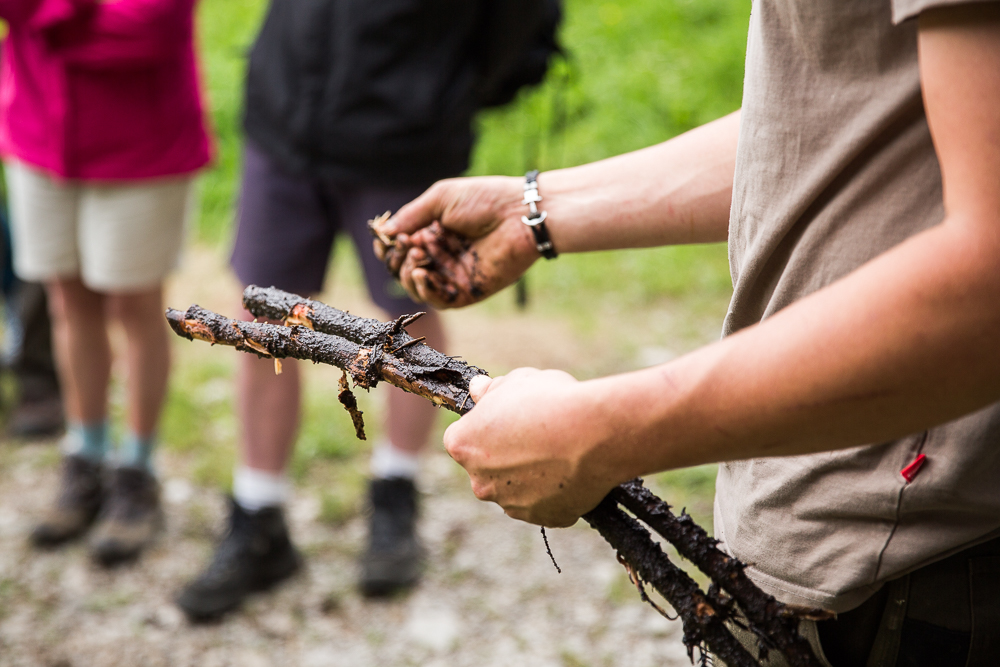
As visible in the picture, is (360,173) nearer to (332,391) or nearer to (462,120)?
(462,120)

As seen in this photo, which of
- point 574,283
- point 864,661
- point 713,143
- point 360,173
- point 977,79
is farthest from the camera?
point 574,283

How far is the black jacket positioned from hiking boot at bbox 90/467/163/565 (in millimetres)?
1415

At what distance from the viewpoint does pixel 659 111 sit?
6461mm

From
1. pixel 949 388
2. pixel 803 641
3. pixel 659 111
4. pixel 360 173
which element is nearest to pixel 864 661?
pixel 803 641

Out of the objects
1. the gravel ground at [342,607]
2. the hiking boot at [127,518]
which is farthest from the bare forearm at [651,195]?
the hiking boot at [127,518]

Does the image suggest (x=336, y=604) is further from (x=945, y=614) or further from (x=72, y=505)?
(x=945, y=614)

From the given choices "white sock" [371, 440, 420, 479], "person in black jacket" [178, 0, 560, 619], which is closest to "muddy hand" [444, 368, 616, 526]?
"person in black jacket" [178, 0, 560, 619]

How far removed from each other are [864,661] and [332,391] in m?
3.30

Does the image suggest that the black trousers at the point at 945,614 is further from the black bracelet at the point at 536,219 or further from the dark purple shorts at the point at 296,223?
the dark purple shorts at the point at 296,223

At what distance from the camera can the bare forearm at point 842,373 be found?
0.76 m

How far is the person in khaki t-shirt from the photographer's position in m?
0.76

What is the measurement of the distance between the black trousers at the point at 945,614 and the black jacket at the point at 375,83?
7.05 feet

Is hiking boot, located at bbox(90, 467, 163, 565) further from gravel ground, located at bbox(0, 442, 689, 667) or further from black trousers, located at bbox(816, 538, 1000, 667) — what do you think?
black trousers, located at bbox(816, 538, 1000, 667)

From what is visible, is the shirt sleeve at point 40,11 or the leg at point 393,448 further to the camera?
the leg at point 393,448
